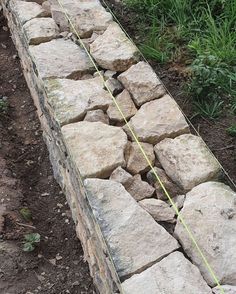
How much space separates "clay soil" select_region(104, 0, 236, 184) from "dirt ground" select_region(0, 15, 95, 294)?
0.93 metres

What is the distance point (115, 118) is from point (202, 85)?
519mm

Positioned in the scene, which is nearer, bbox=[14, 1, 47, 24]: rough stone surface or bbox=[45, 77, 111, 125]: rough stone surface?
bbox=[45, 77, 111, 125]: rough stone surface

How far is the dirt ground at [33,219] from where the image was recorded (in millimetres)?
2730

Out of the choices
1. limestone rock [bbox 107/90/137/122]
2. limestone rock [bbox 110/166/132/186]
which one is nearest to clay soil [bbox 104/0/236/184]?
limestone rock [bbox 107/90/137/122]

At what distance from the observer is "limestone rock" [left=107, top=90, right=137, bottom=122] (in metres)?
2.73

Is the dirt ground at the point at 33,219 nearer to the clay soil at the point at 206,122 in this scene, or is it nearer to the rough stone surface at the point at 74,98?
the rough stone surface at the point at 74,98

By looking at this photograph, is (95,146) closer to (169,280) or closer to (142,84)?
(142,84)

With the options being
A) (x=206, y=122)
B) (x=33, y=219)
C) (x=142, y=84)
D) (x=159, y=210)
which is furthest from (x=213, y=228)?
(x=33, y=219)

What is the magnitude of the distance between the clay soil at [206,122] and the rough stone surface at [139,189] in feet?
1.51

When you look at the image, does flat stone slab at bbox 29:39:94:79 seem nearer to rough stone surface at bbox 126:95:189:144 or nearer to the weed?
rough stone surface at bbox 126:95:189:144

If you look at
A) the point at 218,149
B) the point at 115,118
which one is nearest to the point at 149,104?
the point at 115,118

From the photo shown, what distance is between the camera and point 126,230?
6.95 ft

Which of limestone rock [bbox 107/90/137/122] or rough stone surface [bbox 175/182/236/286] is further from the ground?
rough stone surface [bbox 175/182/236/286]

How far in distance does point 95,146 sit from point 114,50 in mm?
822
